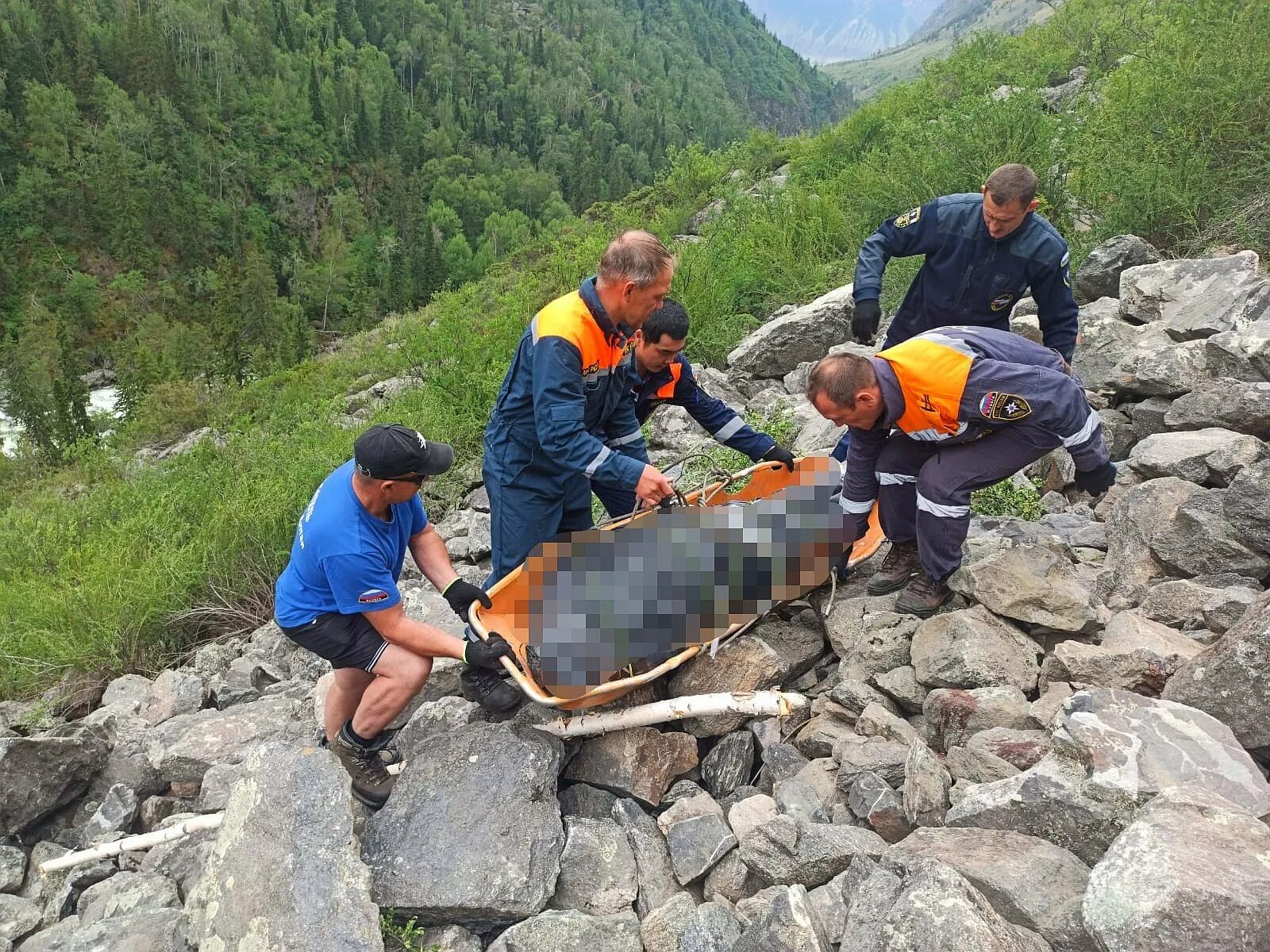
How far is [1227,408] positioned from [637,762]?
339 centimetres

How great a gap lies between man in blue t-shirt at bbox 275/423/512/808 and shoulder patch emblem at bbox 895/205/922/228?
2.69 m

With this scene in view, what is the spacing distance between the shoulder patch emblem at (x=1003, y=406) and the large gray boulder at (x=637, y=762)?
5.29 feet

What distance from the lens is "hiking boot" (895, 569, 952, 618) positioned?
9.91 feet

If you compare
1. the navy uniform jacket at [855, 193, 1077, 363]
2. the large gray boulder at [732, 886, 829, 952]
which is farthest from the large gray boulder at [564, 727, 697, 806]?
the navy uniform jacket at [855, 193, 1077, 363]

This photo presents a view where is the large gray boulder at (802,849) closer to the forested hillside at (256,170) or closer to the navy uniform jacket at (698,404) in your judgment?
the navy uniform jacket at (698,404)

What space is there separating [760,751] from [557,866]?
33.5 inches

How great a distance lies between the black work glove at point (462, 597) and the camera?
284 centimetres

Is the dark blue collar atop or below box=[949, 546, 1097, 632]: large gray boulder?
atop

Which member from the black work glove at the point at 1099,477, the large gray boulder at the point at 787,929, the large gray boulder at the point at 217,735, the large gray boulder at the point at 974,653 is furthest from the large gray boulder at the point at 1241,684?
the large gray boulder at the point at 217,735

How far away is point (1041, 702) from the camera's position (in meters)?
2.45

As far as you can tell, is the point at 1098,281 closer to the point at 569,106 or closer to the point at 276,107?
the point at 276,107

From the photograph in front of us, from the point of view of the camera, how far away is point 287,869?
6.63ft

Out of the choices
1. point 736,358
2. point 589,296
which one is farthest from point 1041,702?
point 736,358

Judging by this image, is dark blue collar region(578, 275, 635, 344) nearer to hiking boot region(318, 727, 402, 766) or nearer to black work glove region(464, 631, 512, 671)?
black work glove region(464, 631, 512, 671)
